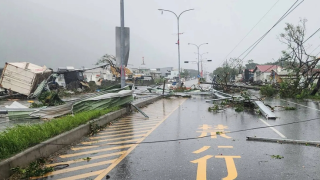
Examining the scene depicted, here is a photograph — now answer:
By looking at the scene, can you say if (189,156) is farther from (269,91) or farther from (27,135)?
(269,91)

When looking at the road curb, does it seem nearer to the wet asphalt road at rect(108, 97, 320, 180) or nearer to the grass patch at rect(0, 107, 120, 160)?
the grass patch at rect(0, 107, 120, 160)

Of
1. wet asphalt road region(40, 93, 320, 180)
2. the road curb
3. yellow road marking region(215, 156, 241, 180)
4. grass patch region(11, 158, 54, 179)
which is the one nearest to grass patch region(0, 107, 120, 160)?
the road curb

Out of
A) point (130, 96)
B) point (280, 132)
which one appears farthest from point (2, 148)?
point (130, 96)

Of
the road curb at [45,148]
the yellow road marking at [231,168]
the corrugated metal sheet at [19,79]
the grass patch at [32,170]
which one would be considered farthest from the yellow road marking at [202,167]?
the corrugated metal sheet at [19,79]

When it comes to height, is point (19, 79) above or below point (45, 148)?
above

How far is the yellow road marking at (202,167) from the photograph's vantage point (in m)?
4.71

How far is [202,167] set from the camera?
5.19 metres

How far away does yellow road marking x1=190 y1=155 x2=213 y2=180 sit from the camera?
4.71m

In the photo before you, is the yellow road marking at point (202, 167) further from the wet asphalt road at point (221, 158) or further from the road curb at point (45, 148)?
the road curb at point (45, 148)

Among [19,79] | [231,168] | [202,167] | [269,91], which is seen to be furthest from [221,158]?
[269,91]

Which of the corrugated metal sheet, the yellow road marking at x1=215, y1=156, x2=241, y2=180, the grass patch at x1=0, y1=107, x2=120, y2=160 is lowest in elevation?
the yellow road marking at x1=215, y1=156, x2=241, y2=180

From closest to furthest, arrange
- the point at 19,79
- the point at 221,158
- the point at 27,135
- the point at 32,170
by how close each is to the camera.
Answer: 1. the point at 32,170
2. the point at 221,158
3. the point at 27,135
4. the point at 19,79

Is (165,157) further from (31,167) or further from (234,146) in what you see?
(31,167)

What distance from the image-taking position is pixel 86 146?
6.99m
